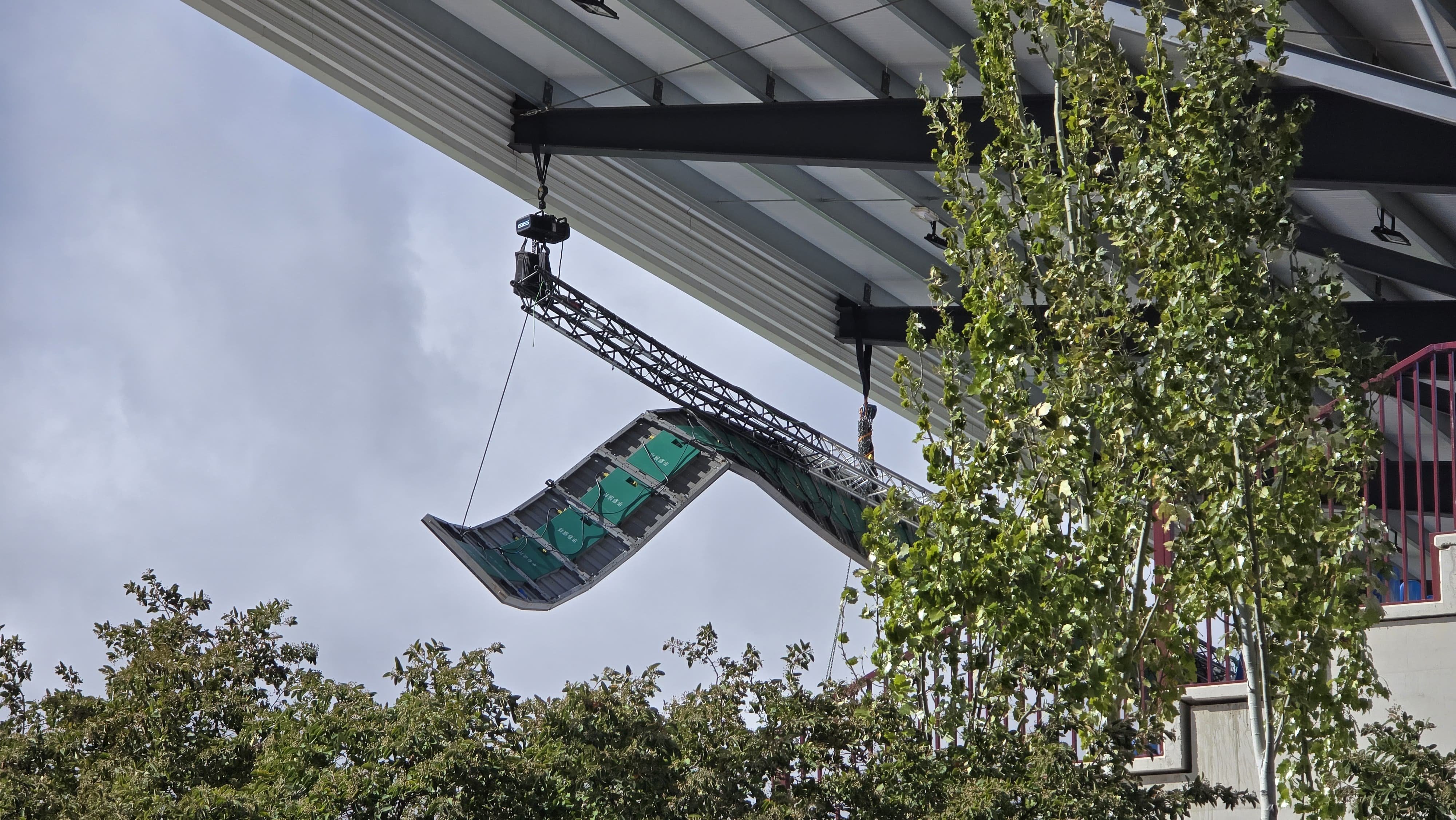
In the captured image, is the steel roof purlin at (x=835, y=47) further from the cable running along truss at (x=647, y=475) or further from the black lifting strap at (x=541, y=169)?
the cable running along truss at (x=647, y=475)

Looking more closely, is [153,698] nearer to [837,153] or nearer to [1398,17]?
[837,153]

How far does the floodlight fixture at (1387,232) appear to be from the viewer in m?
12.7

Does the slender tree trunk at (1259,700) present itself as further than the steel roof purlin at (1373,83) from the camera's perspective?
No

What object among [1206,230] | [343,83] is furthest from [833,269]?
[1206,230]

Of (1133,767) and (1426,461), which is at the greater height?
(1426,461)

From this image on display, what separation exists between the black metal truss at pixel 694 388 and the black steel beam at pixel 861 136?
187cm

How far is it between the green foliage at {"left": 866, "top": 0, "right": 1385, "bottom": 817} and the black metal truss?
9.95 m

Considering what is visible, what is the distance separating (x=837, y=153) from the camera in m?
11.1

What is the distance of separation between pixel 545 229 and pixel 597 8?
2858 millimetres

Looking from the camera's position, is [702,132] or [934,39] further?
[702,132]

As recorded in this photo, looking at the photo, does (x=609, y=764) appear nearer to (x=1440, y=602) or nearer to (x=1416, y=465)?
(x=1440, y=602)

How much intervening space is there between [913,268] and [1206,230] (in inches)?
448

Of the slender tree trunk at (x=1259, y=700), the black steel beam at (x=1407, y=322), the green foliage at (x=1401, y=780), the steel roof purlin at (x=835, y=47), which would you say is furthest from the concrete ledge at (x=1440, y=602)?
the steel roof purlin at (x=835, y=47)

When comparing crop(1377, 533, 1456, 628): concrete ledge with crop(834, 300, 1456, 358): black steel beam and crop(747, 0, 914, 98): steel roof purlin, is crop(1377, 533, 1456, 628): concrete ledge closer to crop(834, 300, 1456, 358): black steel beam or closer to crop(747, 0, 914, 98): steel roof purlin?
crop(834, 300, 1456, 358): black steel beam
